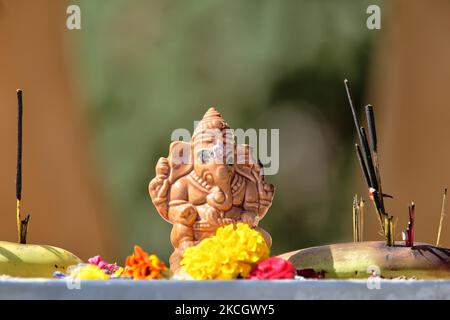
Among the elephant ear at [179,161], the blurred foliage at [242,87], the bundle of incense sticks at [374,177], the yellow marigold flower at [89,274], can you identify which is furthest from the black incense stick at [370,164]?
the blurred foliage at [242,87]

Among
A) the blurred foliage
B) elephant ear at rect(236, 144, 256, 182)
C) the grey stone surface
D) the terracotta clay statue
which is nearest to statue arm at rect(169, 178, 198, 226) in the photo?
the terracotta clay statue

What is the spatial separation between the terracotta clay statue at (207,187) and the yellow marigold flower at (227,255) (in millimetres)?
624

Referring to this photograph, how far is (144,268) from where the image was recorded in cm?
310

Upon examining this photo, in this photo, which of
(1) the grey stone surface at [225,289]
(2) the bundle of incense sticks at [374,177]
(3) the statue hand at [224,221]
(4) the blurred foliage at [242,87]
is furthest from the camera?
(4) the blurred foliage at [242,87]

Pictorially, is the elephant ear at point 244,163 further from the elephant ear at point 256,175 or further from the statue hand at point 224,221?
the statue hand at point 224,221

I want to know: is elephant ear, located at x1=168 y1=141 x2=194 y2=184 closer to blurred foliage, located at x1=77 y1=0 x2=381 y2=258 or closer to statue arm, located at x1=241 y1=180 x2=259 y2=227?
statue arm, located at x1=241 y1=180 x2=259 y2=227

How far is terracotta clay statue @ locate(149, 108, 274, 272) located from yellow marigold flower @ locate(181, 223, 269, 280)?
0.62 metres

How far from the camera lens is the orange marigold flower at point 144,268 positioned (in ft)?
10.1

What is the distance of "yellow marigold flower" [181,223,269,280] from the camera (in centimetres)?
306

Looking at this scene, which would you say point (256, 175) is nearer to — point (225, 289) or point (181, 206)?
point (181, 206)

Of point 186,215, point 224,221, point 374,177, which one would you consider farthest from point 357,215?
point 186,215

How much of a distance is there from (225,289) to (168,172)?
1.09m

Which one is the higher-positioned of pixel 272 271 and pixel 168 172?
pixel 168 172
